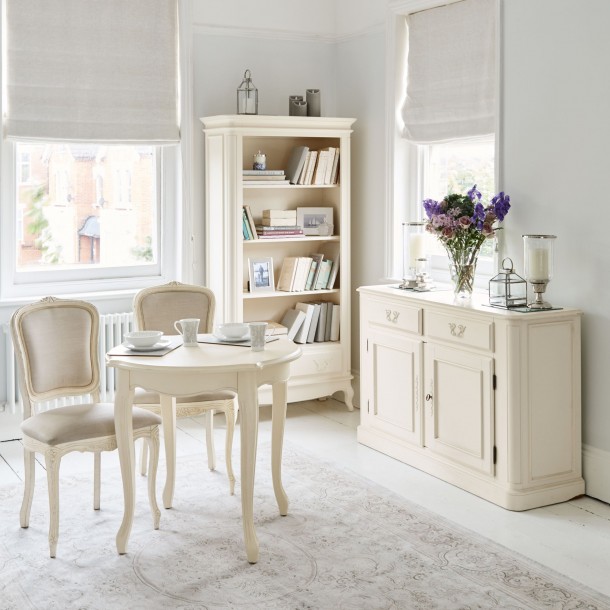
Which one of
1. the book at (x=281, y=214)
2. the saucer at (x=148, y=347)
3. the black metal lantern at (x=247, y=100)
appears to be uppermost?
the black metal lantern at (x=247, y=100)

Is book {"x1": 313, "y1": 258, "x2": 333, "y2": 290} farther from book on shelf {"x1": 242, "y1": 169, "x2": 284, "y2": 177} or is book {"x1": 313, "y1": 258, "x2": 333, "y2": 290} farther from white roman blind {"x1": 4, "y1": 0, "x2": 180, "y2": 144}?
white roman blind {"x1": 4, "y1": 0, "x2": 180, "y2": 144}

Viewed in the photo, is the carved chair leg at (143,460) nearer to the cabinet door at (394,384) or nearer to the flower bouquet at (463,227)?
the cabinet door at (394,384)

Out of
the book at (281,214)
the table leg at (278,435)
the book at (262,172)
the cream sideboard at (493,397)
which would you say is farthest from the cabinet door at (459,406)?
the book at (262,172)

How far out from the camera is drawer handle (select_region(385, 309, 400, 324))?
4.61 meters

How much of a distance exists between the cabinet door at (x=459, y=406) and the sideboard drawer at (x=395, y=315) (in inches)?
6.0

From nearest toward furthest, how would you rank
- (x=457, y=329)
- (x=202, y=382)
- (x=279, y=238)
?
(x=202, y=382) → (x=457, y=329) → (x=279, y=238)

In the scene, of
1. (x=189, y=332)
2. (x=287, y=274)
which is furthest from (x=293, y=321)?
(x=189, y=332)

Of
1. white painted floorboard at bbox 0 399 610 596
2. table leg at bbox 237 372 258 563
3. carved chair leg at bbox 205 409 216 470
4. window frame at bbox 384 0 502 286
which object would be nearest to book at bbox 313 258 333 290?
window frame at bbox 384 0 502 286

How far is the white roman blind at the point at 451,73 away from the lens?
4680 millimetres

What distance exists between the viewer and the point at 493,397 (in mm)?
3973

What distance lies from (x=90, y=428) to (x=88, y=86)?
93.8 inches

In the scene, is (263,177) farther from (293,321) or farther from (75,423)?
(75,423)

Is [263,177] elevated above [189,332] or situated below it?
above

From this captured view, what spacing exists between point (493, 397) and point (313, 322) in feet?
6.21
